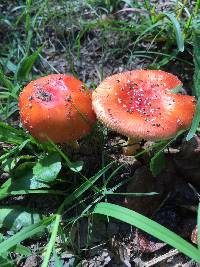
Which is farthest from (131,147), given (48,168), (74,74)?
(74,74)

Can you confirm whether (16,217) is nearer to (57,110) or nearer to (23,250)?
(23,250)

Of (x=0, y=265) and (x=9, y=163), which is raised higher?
(x=9, y=163)

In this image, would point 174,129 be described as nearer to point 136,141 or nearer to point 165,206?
point 136,141

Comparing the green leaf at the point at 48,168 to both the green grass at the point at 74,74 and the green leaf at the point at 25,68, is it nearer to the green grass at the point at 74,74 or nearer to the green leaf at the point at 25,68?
the green grass at the point at 74,74

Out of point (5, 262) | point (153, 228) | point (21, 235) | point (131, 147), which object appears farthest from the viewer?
point (131, 147)

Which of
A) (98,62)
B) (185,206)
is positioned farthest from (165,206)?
(98,62)

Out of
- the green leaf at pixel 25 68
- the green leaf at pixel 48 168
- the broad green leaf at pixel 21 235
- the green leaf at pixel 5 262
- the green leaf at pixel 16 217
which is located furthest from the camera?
the green leaf at pixel 25 68

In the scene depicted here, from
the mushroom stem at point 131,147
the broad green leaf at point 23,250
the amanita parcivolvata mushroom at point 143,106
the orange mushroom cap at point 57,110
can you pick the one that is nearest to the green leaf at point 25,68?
the orange mushroom cap at point 57,110
